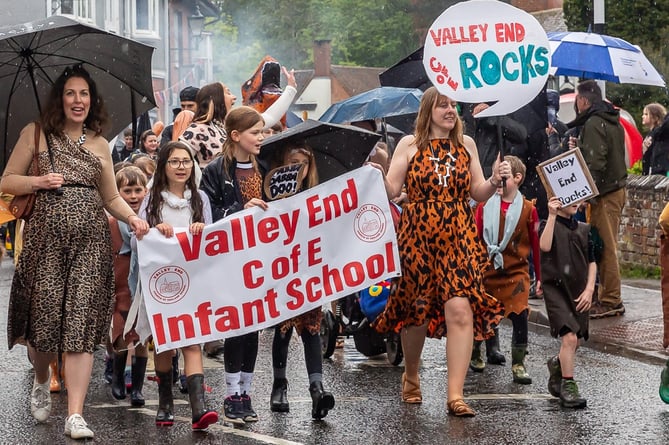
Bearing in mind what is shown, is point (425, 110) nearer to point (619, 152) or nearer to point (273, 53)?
point (619, 152)

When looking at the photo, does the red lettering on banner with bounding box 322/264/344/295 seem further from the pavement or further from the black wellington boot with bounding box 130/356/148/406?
the pavement

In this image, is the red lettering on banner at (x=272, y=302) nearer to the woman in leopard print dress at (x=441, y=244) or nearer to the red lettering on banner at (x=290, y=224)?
the red lettering on banner at (x=290, y=224)

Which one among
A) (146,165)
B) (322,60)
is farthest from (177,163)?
(322,60)

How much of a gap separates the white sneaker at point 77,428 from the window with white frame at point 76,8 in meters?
33.9

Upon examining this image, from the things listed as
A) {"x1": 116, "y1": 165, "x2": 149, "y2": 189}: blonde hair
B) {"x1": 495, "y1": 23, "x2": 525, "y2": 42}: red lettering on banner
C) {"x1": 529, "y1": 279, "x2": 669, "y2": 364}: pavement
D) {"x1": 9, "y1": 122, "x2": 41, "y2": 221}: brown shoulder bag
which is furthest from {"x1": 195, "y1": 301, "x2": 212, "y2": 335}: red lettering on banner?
{"x1": 529, "y1": 279, "x2": 669, "y2": 364}: pavement

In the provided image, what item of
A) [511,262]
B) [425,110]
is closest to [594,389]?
[511,262]

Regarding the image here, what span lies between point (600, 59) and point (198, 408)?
8.18 metres

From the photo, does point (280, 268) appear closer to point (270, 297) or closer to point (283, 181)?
point (270, 297)

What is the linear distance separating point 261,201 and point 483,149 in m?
5.57

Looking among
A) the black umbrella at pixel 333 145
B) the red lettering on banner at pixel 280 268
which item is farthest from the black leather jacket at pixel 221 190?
the red lettering on banner at pixel 280 268

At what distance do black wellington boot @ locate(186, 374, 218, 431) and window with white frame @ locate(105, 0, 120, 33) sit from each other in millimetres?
40708

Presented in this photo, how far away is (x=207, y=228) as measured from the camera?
329 inches

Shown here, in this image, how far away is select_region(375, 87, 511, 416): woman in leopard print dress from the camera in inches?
338

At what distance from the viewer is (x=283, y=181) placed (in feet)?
28.5
